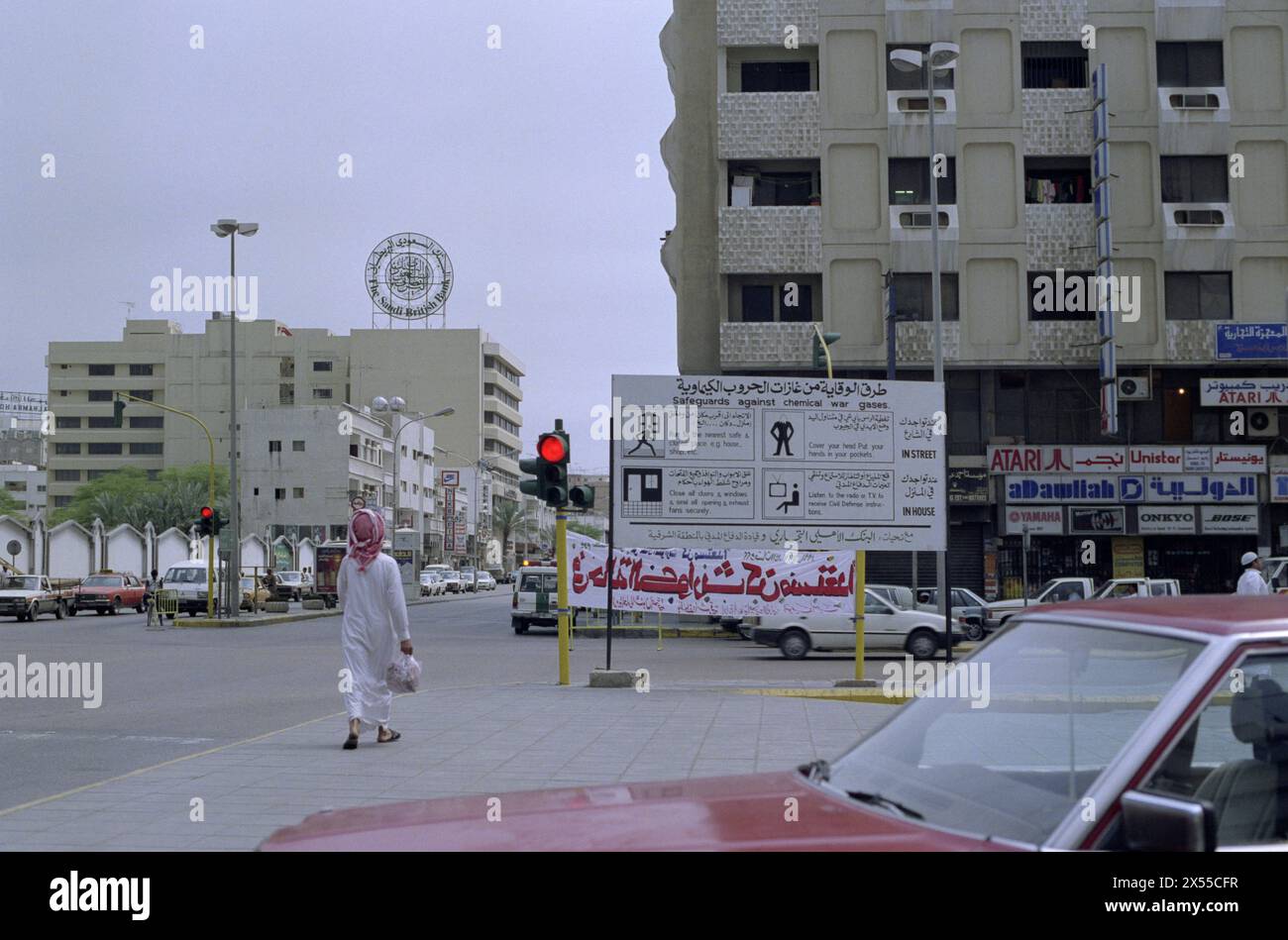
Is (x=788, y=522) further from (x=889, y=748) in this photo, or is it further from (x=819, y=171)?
(x=819, y=171)

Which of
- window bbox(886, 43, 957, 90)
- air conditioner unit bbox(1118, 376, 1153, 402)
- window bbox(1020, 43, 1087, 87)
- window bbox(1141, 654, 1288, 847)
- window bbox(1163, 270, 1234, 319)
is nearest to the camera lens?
window bbox(1141, 654, 1288, 847)

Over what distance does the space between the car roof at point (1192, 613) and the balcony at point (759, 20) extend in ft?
125

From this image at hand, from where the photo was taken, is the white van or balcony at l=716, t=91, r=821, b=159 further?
the white van

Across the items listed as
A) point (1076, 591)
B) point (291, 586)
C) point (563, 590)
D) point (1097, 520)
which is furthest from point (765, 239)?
point (291, 586)

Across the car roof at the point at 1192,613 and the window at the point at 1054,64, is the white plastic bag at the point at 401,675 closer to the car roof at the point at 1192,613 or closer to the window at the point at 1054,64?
the car roof at the point at 1192,613

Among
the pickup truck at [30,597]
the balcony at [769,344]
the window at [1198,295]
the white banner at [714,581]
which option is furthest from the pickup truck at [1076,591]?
the pickup truck at [30,597]

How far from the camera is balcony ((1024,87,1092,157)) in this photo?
39.0 meters

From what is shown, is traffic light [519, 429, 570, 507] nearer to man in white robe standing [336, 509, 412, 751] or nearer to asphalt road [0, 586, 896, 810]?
asphalt road [0, 586, 896, 810]

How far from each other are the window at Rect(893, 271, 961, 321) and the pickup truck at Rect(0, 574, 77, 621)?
2848 cm

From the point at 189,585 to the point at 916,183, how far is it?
2805 centimetres

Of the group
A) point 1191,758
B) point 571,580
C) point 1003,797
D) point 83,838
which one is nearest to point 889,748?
point 1003,797

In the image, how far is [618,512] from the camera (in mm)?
15867

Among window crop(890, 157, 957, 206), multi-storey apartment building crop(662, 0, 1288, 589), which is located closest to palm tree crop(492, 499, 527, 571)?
multi-storey apartment building crop(662, 0, 1288, 589)

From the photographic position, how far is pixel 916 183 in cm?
3931
